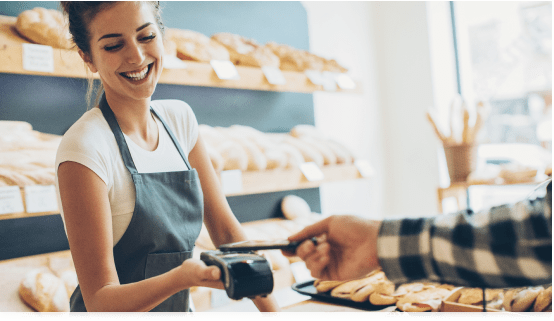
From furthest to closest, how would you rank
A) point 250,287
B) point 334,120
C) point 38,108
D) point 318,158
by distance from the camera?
point 334,120
point 318,158
point 38,108
point 250,287

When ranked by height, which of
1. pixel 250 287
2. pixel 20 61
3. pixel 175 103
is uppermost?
pixel 20 61

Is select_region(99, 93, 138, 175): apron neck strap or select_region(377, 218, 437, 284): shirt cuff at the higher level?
select_region(99, 93, 138, 175): apron neck strap

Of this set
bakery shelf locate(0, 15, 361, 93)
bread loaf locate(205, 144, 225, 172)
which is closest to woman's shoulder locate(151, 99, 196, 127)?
bakery shelf locate(0, 15, 361, 93)

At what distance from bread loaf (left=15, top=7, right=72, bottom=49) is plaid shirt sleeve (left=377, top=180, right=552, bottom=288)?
1237mm

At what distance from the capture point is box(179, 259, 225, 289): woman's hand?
0.80 metres

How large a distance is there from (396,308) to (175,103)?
35.6 inches

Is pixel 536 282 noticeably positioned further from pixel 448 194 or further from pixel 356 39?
pixel 356 39

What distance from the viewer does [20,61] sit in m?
1.38

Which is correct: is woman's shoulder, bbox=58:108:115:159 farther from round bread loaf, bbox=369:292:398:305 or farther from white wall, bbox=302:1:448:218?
white wall, bbox=302:1:448:218

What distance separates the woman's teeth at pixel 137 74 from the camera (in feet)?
3.71

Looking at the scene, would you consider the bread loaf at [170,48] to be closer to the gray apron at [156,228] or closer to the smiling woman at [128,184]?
the smiling woman at [128,184]

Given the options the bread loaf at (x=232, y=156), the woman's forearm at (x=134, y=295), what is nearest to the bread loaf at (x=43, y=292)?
the woman's forearm at (x=134, y=295)

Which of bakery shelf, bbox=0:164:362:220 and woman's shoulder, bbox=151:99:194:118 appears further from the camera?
bakery shelf, bbox=0:164:362:220

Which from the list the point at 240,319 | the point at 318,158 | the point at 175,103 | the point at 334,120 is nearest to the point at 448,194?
the point at 334,120
